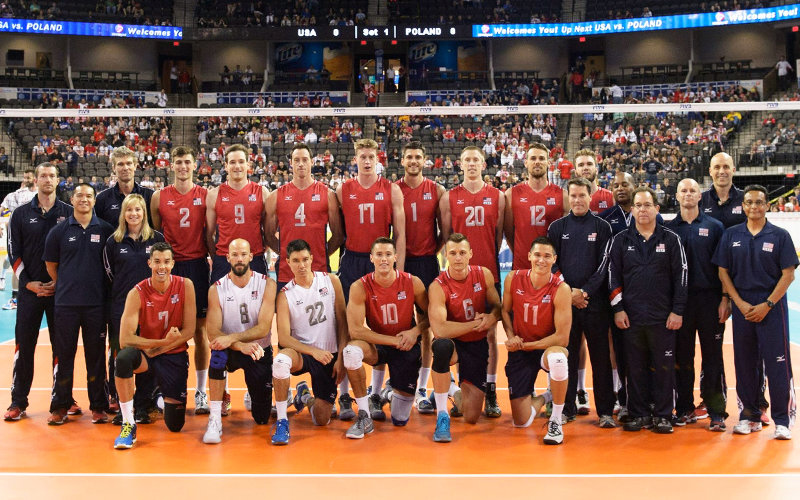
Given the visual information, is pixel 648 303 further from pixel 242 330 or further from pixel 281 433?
pixel 242 330

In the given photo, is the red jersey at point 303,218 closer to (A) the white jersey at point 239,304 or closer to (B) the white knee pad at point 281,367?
(A) the white jersey at point 239,304

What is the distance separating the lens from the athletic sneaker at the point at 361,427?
→ 6.49 meters

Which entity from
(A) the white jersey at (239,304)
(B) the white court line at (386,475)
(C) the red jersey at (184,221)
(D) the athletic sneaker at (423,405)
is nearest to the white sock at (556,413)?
(B) the white court line at (386,475)

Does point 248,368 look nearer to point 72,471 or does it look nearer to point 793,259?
point 72,471

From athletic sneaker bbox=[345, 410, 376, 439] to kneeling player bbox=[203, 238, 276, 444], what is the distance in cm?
90

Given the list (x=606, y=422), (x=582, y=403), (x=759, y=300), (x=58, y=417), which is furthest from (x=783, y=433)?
(x=58, y=417)

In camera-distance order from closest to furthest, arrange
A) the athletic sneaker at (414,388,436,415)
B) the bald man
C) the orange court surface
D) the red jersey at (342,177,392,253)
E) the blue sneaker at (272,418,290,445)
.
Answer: the orange court surface → the blue sneaker at (272,418,290,445) → the bald man → the athletic sneaker at (414,388,436,415) → the red jersey at (342,177,392,253)

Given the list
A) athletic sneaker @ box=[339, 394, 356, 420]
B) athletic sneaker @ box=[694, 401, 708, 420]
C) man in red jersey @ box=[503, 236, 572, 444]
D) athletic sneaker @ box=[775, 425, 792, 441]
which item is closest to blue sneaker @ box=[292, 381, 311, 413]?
athletic sneaker @ box=[339, 394, 356, 420]

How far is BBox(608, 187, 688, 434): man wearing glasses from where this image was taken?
6.62 meters

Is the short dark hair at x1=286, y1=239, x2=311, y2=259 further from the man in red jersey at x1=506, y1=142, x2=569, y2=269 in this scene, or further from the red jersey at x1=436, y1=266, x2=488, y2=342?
the man in red jersey at x1=506, y1=142, x2=569, y2=269

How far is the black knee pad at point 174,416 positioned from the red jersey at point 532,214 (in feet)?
11.6

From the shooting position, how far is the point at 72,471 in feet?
18.5

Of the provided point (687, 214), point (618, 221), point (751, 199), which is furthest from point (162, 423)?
point (751, 199)

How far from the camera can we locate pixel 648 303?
664cm
